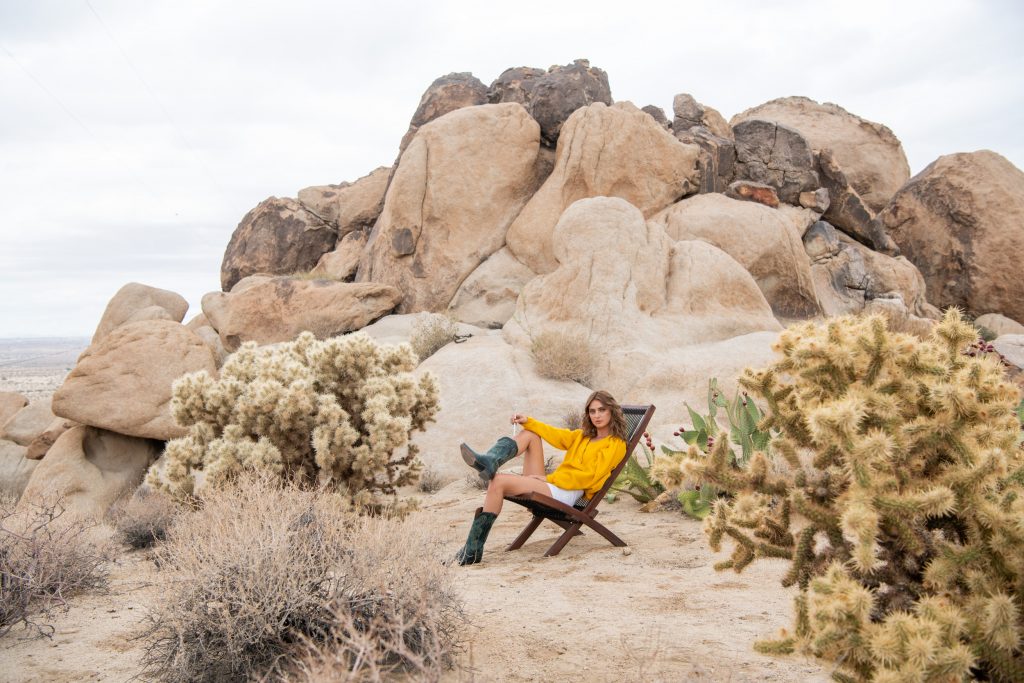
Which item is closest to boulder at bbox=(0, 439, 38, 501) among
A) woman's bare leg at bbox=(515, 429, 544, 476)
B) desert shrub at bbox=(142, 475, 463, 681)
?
woman's bare leg at bbox=(515, 429, 544, 476)

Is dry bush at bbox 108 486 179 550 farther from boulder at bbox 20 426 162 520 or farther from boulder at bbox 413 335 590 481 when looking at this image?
boulder at bbox 20 426 162 520

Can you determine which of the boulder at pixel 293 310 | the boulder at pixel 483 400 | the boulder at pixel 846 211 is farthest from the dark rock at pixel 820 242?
the boulder at pixel 293 310

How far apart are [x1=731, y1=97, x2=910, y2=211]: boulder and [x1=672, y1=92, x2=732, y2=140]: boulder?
3.58m

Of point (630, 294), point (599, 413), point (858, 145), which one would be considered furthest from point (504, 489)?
point (858, 145)

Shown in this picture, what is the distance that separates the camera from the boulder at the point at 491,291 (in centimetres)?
1513

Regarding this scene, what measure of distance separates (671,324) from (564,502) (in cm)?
654

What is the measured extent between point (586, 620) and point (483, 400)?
6.39 m

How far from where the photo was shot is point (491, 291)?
50.8ft

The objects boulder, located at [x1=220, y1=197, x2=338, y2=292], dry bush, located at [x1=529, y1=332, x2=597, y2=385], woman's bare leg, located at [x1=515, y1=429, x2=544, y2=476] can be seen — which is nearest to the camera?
woman's bare leg, located at [x1=515, y1=429, x2=544, y2=476]

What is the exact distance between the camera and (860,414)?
2453 mm

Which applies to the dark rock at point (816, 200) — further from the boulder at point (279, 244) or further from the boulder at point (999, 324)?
the boulder at point (279, 244)

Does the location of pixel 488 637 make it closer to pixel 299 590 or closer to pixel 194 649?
pixel 299 590

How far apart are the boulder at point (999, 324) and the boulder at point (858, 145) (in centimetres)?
469

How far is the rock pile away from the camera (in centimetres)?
1144
